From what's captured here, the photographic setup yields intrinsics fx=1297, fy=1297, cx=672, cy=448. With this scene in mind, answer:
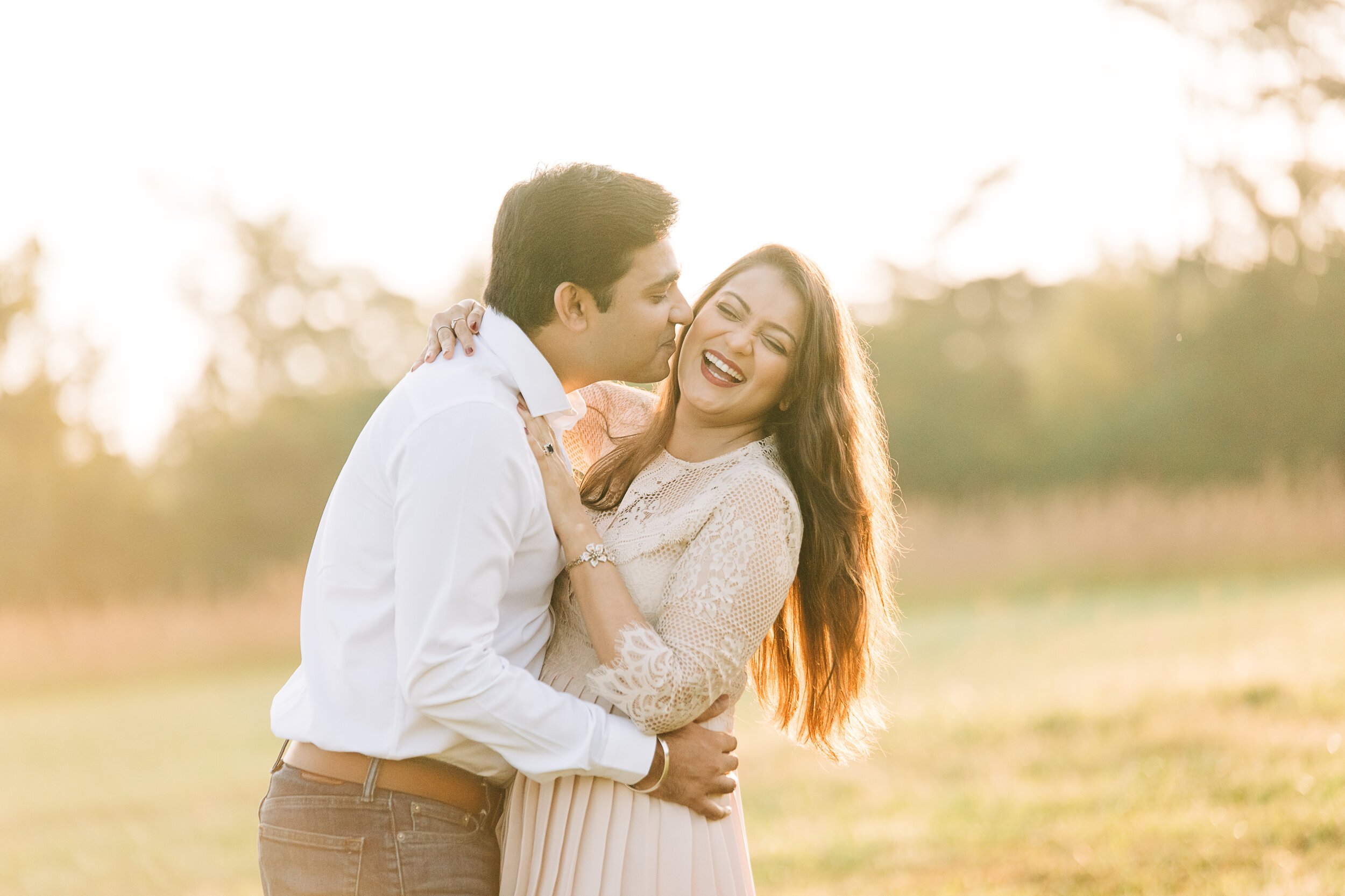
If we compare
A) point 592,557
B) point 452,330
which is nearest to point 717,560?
point 592,557

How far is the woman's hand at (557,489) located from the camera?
2719 mm

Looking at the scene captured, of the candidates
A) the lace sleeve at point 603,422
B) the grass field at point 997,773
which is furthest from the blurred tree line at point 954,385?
the lace sleeve at point 603,422

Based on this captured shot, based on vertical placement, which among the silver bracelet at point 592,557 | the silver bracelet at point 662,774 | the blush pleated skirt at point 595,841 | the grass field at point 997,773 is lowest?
the grass field at point 997,773

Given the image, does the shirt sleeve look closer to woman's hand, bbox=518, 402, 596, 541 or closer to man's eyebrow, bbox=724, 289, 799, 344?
woman's hand, bbox=518, 402, 596, 541

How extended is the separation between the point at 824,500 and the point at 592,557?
0.68 m

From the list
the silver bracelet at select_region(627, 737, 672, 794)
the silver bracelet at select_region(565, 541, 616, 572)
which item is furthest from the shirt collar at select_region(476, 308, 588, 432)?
the silver bracelet at select_region(627, 737, 672, 794)

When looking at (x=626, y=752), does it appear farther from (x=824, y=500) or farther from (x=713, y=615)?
(x=824, y=500)

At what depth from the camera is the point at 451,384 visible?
258 centimetres

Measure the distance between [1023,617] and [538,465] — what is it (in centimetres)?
1294

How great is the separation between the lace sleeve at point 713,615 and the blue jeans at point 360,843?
0.44 metres

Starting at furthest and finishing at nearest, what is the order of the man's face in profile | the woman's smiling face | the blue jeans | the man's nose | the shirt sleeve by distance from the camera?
the woman's smiling face → the man's nose → the man's face in profile → the blue jeans → the shirt sleeve

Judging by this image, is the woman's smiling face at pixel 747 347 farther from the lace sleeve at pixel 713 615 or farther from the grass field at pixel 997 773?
the grass field at pixel 997 773

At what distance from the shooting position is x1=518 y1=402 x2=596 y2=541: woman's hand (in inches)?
107

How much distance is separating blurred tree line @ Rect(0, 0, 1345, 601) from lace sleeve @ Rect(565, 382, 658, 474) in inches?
640
